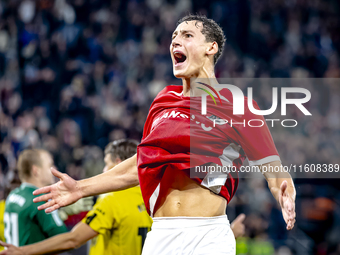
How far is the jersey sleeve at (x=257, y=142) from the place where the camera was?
2.37 meters

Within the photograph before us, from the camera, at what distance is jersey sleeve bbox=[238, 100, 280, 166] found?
7.78ft

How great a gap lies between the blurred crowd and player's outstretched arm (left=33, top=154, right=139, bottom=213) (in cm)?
473

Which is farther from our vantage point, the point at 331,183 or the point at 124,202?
the point at 331,183

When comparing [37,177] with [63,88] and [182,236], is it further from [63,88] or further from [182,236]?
[63,88]

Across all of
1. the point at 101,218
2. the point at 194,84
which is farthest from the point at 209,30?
the point at 101,218

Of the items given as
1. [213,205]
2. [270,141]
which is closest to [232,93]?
[270,141]

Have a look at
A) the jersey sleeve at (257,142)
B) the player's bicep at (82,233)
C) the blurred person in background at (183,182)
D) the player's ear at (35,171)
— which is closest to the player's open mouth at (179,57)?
the blurred person in background at (183,182)

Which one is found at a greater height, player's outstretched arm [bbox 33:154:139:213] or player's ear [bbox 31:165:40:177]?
player's outstretched arm [bbox 33:154:139:213]

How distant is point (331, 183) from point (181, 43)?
519 cm

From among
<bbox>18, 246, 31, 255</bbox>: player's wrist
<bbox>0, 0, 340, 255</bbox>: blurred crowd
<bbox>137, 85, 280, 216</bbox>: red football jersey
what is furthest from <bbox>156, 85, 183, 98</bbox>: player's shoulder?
<bbox>0, 0, 340, 255</bbox>: blurred crowd

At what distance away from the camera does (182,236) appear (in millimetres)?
2400

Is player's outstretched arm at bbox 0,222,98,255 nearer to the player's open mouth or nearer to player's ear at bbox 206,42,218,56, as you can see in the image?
the player's open mouth

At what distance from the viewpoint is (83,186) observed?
2.52 meters

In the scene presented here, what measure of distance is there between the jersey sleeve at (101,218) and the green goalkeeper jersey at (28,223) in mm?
551
